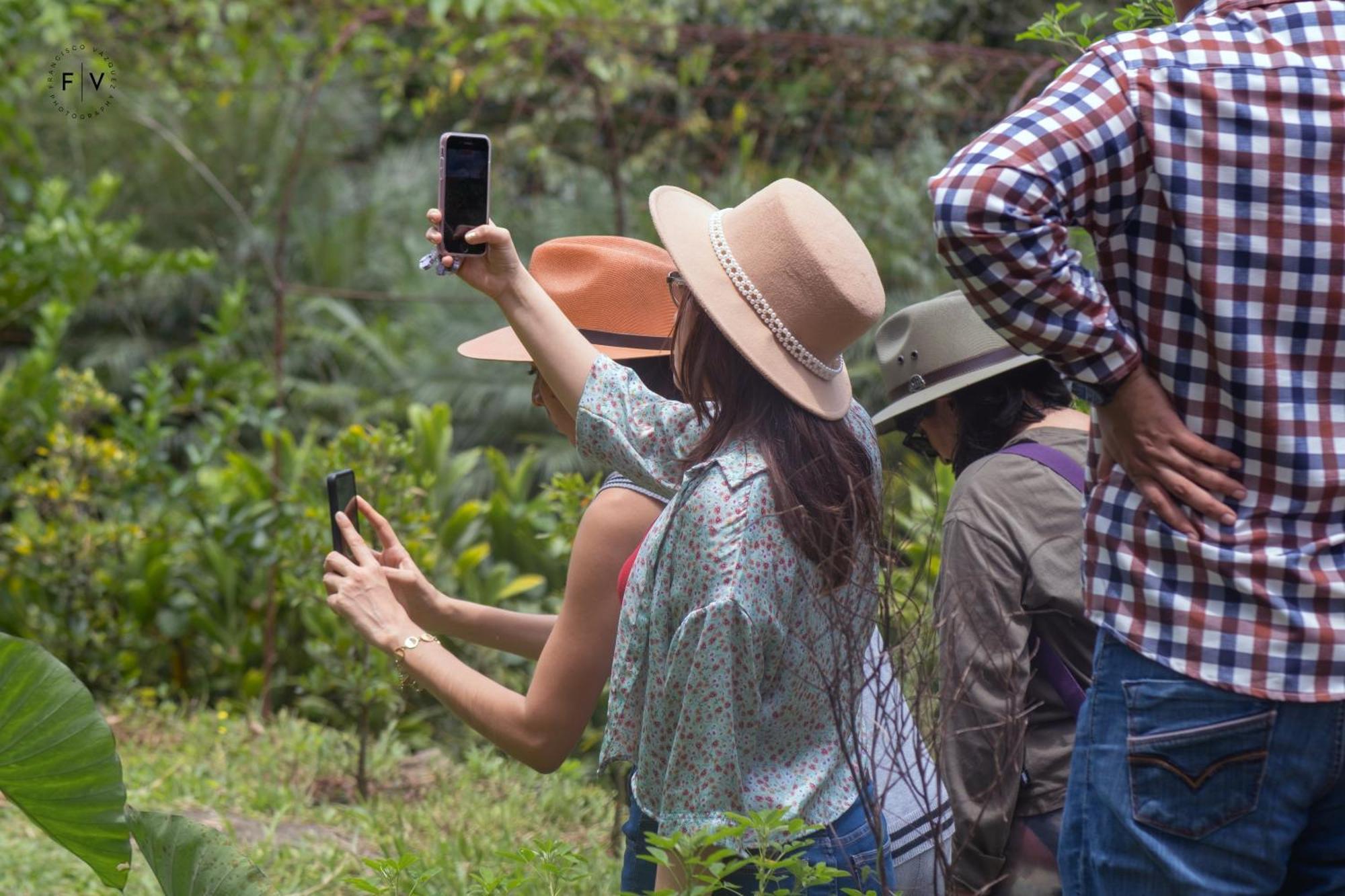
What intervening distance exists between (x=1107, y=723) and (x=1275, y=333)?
0.46 m

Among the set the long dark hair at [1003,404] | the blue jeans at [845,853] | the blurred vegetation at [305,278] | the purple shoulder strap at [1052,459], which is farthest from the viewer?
the blurred vegetation at [305,278]

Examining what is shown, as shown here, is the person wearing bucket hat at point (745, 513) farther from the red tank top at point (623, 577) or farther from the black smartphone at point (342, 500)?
the black smartphone at point (342, 500)

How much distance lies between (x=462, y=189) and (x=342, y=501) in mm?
807

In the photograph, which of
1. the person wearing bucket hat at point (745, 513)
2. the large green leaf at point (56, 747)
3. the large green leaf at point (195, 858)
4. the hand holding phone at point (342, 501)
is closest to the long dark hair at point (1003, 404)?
the person wearing bucket hat at point (745, 513)

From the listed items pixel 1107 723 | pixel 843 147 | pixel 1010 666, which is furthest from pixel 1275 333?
pixel 843 147

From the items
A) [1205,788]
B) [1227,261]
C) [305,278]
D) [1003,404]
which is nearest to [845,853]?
[1205,788]

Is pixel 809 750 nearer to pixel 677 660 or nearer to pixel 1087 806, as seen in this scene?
pixel 677 660

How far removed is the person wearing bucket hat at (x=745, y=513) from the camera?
1952 millimetres

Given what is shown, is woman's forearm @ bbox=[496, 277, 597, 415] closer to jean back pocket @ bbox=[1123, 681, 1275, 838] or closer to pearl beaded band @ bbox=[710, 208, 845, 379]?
pearl beaded band @ bbox=[710, 208, 845, 379]

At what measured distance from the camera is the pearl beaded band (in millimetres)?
2072

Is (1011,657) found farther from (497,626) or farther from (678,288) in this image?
(497,626)

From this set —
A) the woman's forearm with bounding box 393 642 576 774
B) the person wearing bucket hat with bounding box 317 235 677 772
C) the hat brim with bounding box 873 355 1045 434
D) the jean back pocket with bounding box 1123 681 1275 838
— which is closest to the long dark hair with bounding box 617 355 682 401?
the person wearing bucket hat with bounding box 317 235 677 772

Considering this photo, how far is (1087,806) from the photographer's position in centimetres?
162

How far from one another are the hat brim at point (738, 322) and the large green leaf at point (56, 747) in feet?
3.35
